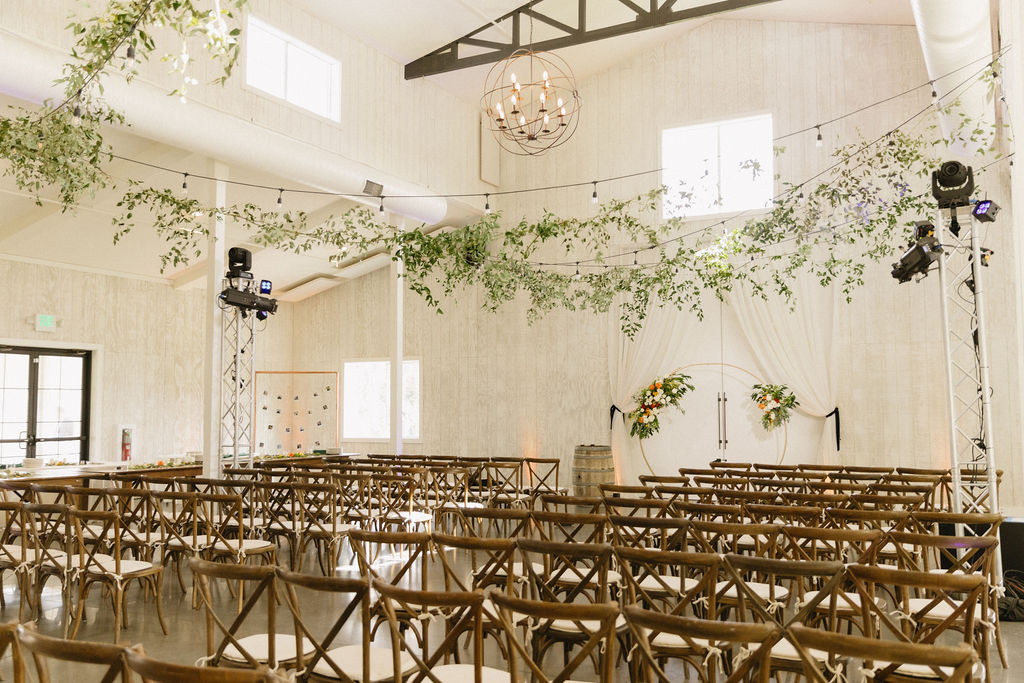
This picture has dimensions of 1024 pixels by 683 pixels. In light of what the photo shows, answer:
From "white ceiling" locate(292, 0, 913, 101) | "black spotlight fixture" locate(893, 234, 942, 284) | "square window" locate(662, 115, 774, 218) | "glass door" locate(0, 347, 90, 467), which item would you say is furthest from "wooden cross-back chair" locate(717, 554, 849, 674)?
"glass door" locate(0, 347, 90, 467)

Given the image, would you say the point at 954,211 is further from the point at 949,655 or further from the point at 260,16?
the point at 260,16

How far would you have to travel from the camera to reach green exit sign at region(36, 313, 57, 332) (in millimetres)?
11078

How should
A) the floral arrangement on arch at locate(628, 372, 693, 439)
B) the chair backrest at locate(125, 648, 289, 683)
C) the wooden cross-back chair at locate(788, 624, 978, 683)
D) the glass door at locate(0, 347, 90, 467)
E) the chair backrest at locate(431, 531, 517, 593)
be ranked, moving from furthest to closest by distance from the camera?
the floral arrangement on arch at locate(628, 372, 693, 439) < the glass door at locate(0, 347, 90, 467) < the chair backrest at locate(431, 531, 517, 593) < the wooden cross-back chair at locate(788, 624, 978, 683) < the chair backrest at locate(125, 648, 289, 683)

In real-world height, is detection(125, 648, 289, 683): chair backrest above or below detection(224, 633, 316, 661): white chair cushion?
above

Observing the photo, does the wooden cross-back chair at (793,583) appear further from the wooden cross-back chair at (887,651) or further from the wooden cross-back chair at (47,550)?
the wooden cross-back chair at (47,550)

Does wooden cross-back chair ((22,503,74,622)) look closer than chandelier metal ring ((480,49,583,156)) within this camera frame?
Yes

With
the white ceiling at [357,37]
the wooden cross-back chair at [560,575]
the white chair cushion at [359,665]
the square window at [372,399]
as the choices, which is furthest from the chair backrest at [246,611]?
the square window at [372,399]

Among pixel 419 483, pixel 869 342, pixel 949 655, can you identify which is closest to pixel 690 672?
pixel 949 655

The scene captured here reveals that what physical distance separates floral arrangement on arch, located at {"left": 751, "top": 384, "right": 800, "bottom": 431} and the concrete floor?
5651 mm

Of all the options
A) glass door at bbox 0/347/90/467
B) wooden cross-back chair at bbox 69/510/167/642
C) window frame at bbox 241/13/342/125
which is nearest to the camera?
wooden cross-back chair at bbox 69/510/167/642

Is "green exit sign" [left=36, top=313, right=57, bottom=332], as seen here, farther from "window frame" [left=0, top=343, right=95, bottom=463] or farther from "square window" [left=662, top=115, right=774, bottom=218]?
"square window" [left=662, top=115, right=774, bottom=218]

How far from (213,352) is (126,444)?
427 cm

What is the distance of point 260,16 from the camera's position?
30.3ft

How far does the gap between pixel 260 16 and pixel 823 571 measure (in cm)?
874
